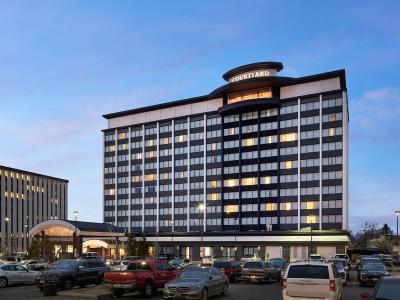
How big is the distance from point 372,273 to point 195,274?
16.1 m

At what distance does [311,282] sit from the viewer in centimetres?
1775

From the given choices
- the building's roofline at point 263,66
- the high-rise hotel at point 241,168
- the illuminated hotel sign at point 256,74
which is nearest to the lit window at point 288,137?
the high-rise hotel at point 241,168

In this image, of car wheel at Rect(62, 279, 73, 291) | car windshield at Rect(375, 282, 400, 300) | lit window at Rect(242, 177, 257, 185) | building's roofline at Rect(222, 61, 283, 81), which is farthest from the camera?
lit window at Rect(242, 177, 257, 185)

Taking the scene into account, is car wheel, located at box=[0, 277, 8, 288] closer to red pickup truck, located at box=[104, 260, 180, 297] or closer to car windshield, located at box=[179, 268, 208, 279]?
red pickup truck, located at box=[104, 260, 180, 297]

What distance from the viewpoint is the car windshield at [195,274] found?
24188 millimetres

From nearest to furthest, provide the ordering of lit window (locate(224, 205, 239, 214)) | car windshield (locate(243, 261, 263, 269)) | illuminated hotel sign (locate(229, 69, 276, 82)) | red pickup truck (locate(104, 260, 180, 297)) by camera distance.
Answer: red pickup truck (locate(104, 260, 180, 297)) < car windshield (locate(243, 261, 263, 269)) < illuminated hotel sign (locate(229, 69, 276, 82)) < lit window (locate(224, 205, 239, 214))

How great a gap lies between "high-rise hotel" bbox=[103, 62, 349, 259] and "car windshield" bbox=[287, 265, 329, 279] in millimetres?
84690

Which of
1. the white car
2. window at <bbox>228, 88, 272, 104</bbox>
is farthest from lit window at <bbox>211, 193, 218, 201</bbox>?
the white car

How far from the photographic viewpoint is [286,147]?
120 meters

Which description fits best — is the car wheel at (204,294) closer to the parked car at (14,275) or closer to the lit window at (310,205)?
the parked car at (14,275)

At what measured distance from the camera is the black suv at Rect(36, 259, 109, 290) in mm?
29312

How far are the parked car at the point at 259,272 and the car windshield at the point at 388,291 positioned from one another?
2464 centimetres

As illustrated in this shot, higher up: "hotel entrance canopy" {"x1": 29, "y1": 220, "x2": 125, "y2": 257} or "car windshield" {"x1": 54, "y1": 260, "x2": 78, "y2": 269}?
"car windshield" {"x1": 54, "y1": 260, "x2": 78, "y2": 269}

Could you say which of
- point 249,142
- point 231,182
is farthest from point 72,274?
point 231,182
